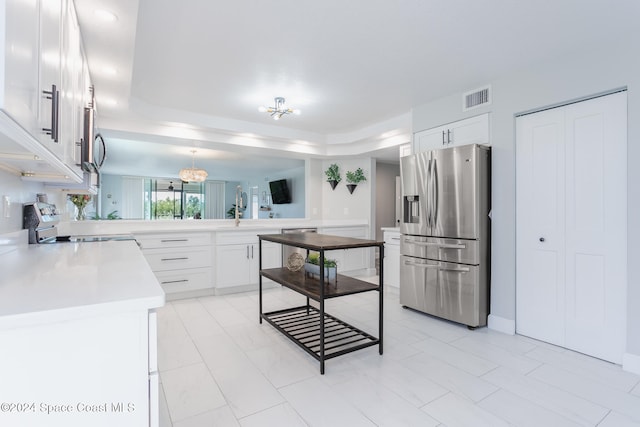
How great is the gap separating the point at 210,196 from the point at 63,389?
11.2m

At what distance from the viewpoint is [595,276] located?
2531mm

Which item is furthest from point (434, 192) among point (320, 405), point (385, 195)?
point (385, 195)

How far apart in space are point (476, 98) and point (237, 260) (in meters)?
3.50

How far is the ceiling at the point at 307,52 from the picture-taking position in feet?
6.80

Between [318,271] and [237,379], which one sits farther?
[318,271]

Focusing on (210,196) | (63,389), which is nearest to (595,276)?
(63,389)

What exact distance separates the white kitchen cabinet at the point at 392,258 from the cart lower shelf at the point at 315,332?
1370 mm

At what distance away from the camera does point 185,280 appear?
13.7 ft

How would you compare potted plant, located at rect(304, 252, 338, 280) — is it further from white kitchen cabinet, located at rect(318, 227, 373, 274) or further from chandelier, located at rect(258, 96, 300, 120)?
white kitchen cabinet, located at rect(318, 227, 373, 274)

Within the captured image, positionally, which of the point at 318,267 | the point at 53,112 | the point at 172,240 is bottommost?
the point at 318,267

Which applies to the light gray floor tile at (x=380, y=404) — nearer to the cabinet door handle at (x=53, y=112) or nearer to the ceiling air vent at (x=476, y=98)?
the cabinet door handle at (x=53, y=112)

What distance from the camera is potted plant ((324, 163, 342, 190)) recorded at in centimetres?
575

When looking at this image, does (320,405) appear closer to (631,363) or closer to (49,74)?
(49,74)

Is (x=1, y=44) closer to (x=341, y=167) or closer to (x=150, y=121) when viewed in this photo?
(x=150, y=121)
